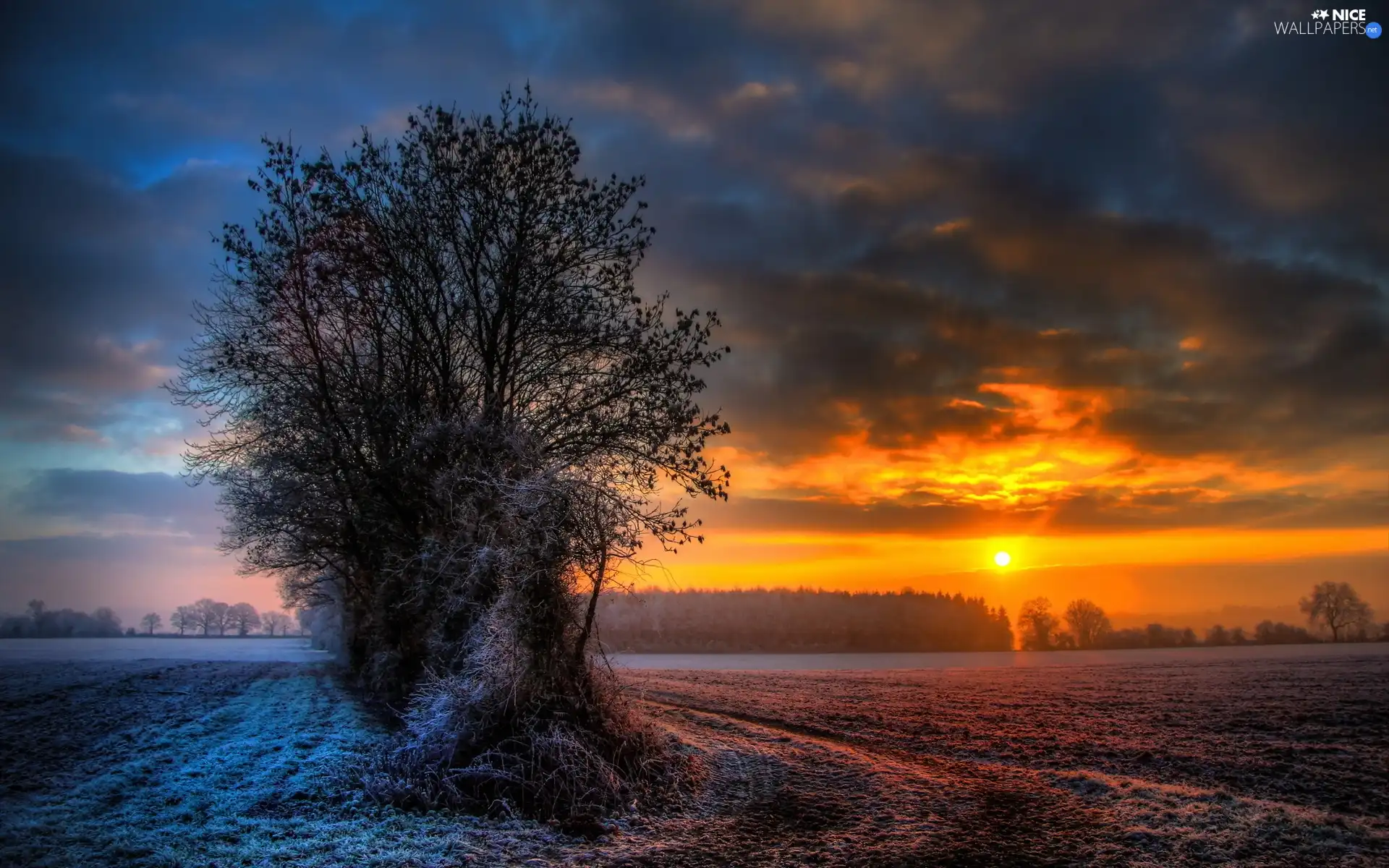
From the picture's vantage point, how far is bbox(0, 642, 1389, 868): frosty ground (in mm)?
7535

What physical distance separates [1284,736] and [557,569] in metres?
13.1

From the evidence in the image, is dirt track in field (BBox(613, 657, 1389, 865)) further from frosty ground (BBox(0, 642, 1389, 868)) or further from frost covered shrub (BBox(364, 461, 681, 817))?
frost covered shrub (BBox(364, 461, 681, 817))

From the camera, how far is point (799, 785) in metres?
10.3

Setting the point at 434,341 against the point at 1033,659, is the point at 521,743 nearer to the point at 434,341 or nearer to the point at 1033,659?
the point at 434,341

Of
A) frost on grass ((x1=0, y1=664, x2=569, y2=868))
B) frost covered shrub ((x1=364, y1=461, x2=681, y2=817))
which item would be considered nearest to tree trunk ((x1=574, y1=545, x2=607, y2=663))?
frost covered shrub ((x1=364, y1=461, x2=681, y2=817))

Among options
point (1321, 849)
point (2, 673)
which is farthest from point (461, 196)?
point (1321, 849)

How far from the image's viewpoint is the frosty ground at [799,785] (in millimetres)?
7535

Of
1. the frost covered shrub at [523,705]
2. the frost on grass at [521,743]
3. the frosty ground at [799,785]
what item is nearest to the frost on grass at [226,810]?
the frosty ground at [799,785]

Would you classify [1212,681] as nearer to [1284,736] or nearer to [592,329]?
[1284,736]

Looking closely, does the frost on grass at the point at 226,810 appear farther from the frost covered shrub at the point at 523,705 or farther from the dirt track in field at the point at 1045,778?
the dirt track in field at the point at 1045,778

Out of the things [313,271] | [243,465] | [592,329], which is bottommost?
[243,465]

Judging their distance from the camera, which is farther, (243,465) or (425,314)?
(243,465)

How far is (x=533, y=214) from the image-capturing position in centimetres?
1505

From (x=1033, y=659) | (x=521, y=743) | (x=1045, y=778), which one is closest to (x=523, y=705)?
(x=521, y=743)
